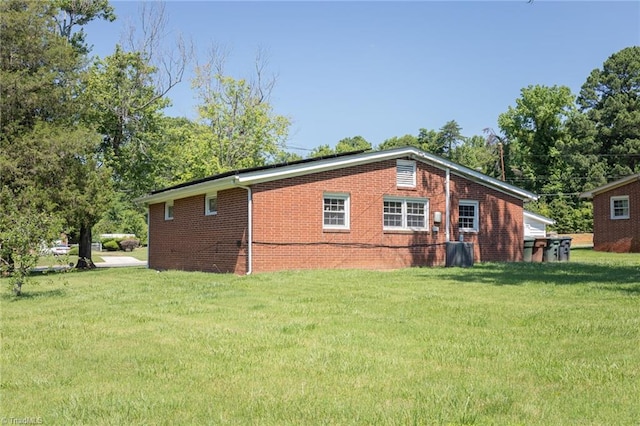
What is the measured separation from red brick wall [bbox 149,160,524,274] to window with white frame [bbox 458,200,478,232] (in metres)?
0.22

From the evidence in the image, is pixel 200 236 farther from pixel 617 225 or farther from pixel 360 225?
pixel 617 225

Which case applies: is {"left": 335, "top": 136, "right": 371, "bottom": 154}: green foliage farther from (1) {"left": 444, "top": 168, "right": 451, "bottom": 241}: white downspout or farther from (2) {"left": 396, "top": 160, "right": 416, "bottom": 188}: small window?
(2) {"left": 396, "top": 160, "right": 416, "bottom": 188}: small window

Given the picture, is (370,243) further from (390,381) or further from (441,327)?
(390,381)

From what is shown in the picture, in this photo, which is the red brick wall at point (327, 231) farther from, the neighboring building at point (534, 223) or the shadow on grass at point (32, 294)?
the neighboring building at point (534, 223)

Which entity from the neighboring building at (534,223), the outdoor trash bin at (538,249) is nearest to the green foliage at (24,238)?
the outdoor trash bin at (538,249)

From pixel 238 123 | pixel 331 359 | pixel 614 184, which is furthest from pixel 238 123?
pixel 331 359

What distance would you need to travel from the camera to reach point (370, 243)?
18625mm

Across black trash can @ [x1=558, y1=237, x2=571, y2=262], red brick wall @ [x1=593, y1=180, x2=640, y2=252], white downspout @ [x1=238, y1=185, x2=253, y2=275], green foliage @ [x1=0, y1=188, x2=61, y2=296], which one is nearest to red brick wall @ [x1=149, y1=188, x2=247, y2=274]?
white downspout @ [x1=238, y1=185, x2=253, y2=275]

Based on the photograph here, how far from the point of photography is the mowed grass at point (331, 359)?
13.6ft

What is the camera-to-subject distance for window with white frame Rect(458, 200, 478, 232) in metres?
20.8

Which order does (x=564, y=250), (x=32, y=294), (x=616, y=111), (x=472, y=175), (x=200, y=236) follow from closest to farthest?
1. (x=32, y=294)
2. (x=200, y=236)
3. (x=472, y=175)
4. (x=564, y=250)
5. (x=616, y=111)

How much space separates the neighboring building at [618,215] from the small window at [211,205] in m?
22.0

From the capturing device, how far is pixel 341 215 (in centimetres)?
1831

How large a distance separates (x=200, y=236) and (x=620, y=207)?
23565 mm
